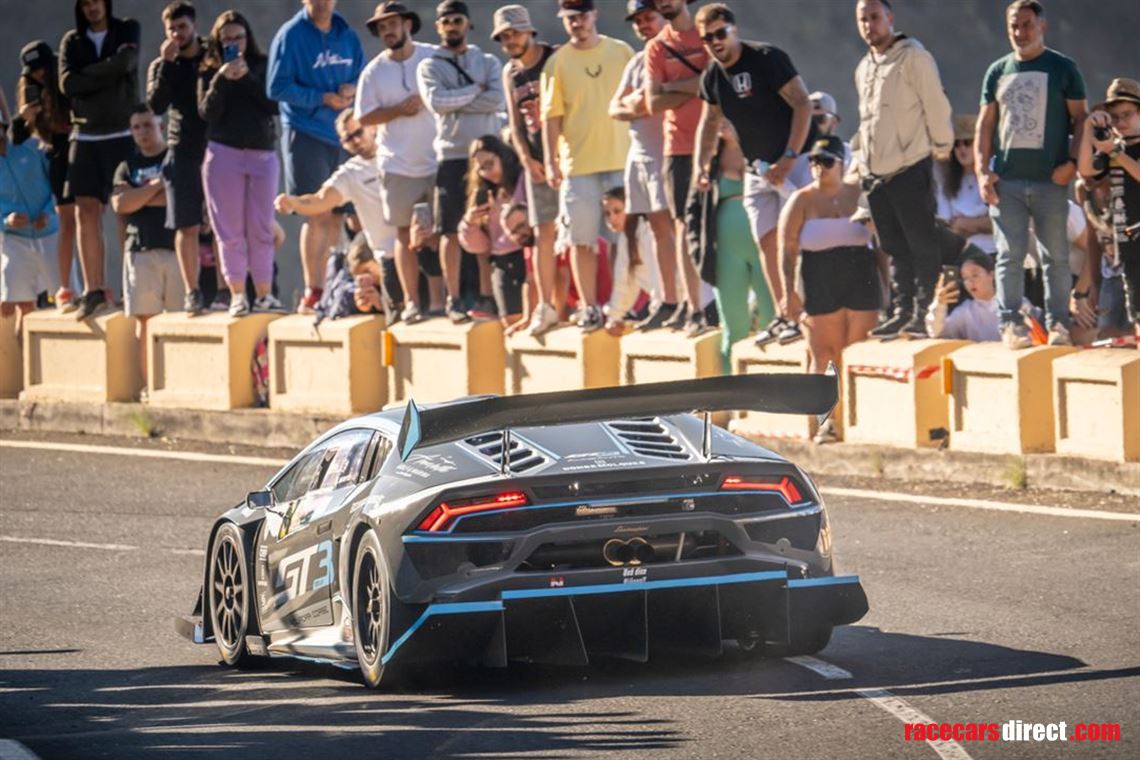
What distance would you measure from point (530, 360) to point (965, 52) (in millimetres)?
5511

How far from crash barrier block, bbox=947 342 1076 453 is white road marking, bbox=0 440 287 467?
5747 mm

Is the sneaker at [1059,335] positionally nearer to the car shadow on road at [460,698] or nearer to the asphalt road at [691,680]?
the asphalt road at [691,680]

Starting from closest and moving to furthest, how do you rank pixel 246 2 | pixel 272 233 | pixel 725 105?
pixel 725 105 → pixel 272 233 → pixel 246 2

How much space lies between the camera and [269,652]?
1099cm

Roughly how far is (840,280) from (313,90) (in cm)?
531

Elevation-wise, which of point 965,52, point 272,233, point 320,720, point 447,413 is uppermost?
point 965,52

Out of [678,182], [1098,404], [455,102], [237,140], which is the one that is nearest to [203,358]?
[237,140]

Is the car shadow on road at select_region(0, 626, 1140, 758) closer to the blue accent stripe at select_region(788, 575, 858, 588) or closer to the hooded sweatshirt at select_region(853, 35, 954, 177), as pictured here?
the blue accent stripe at select_region(788, 575, 858, 588)

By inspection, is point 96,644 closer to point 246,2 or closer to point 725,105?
point 725,105

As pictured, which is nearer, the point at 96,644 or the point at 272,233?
the point at 96,644

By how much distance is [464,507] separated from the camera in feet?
31.2

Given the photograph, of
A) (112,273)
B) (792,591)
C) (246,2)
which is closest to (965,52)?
(246,2)

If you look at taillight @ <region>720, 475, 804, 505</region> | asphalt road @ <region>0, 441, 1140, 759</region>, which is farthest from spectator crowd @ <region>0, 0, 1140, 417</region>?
taillight @ <region>720, 475, 804, 505</region>

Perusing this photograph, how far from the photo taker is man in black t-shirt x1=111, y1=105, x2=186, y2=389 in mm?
21125
